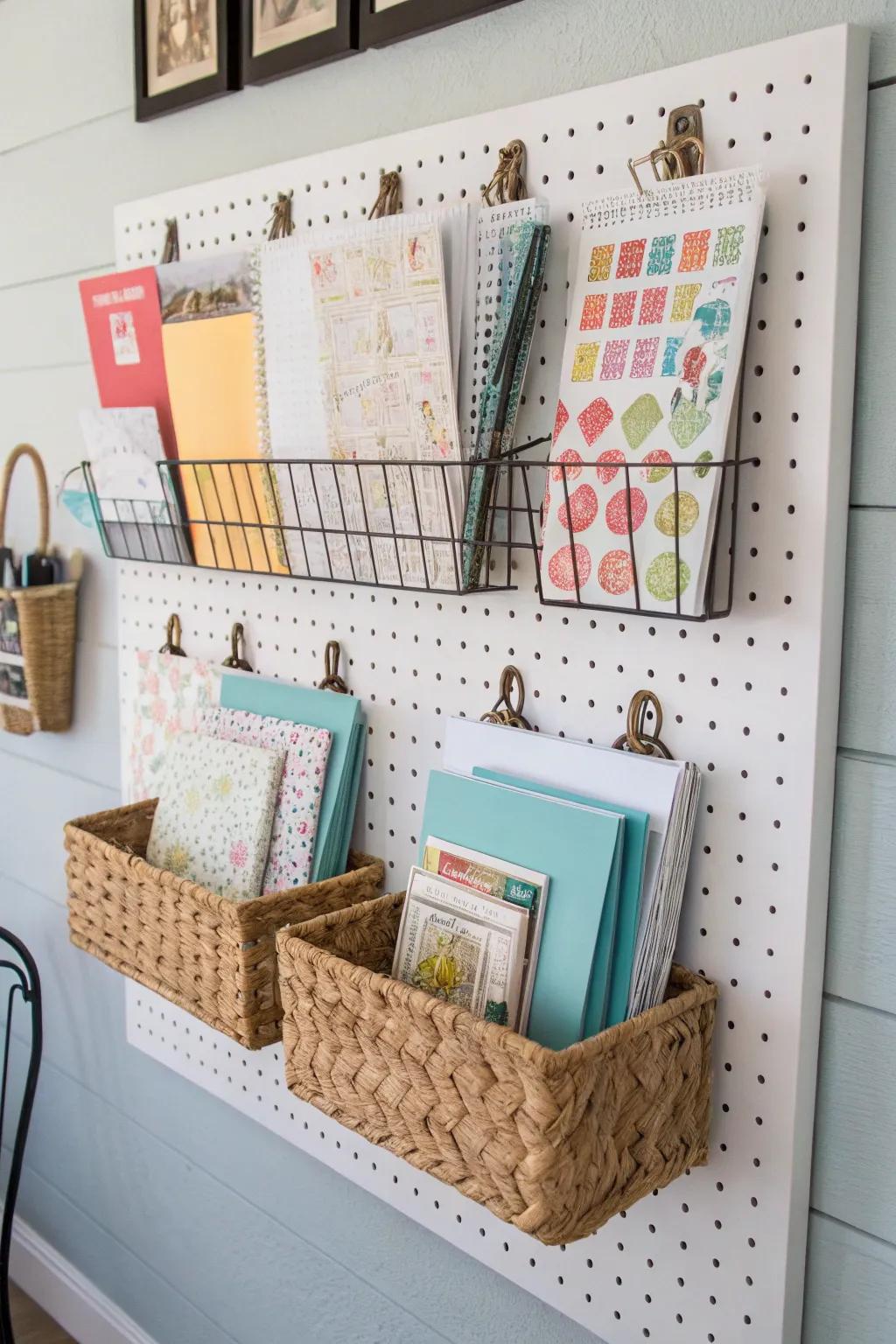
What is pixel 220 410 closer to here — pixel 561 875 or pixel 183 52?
pixel 183 52

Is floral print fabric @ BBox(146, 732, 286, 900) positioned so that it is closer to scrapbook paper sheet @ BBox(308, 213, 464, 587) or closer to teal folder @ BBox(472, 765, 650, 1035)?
scrapbook paper sheet @ BBox(308, 213, 464, 587)

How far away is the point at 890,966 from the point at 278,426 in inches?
28.2

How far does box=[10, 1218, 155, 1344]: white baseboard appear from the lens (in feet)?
5.78

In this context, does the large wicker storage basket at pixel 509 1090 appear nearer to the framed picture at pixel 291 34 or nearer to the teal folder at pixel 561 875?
the teal folder at pixel 561 875

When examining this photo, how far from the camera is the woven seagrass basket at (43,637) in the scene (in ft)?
5.24

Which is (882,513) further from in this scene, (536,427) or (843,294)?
(536,427)

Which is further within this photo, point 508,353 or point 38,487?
point 38,487

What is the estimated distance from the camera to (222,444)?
4.01 feet

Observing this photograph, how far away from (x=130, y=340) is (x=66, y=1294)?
1.49 m

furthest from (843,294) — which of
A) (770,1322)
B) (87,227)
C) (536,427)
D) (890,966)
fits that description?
(87,227)

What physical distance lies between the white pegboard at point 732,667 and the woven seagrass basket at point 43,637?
0.63m

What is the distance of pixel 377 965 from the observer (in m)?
1.05

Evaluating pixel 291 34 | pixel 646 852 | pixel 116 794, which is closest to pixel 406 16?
pixel 291 34

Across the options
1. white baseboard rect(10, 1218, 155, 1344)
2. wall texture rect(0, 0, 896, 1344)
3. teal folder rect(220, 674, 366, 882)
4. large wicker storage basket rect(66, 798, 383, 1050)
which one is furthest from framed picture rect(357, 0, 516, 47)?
white baseboard rect(10, 1218, 155, 1344)
